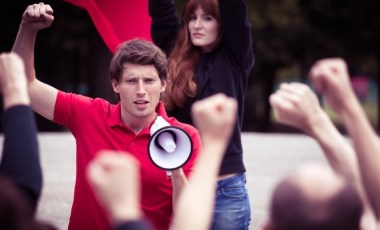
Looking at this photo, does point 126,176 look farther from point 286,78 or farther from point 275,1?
point 286,78

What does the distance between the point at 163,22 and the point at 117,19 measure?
47 cm

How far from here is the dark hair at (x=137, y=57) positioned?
12.3ft

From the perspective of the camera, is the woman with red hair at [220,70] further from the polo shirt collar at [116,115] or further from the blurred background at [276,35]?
the blurred background at [276,35]

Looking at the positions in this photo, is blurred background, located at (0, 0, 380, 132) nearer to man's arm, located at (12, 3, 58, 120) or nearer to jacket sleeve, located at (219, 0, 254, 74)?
jacket sleeve, located at (219, 0, 254, 74)

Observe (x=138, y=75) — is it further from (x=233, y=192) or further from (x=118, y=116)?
(x=233, y=192)

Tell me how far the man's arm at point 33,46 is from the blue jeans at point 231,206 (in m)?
0.90

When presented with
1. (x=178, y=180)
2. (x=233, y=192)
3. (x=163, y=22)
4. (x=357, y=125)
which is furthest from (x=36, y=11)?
(x=357, y=125)

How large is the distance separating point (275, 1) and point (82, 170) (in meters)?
19.3

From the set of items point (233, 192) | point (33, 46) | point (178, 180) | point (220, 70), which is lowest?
point (233, 192)

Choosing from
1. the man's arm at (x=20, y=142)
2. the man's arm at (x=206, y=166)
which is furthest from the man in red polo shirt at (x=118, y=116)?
the man's arm at (x=206, y=166)

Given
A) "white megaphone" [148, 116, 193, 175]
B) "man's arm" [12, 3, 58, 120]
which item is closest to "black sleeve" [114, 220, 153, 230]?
"white megaphone" [148, 116, 193, 175]

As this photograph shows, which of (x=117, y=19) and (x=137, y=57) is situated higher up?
(x=117, y=19)

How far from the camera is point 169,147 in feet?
10.9

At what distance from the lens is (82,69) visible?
108 ft
